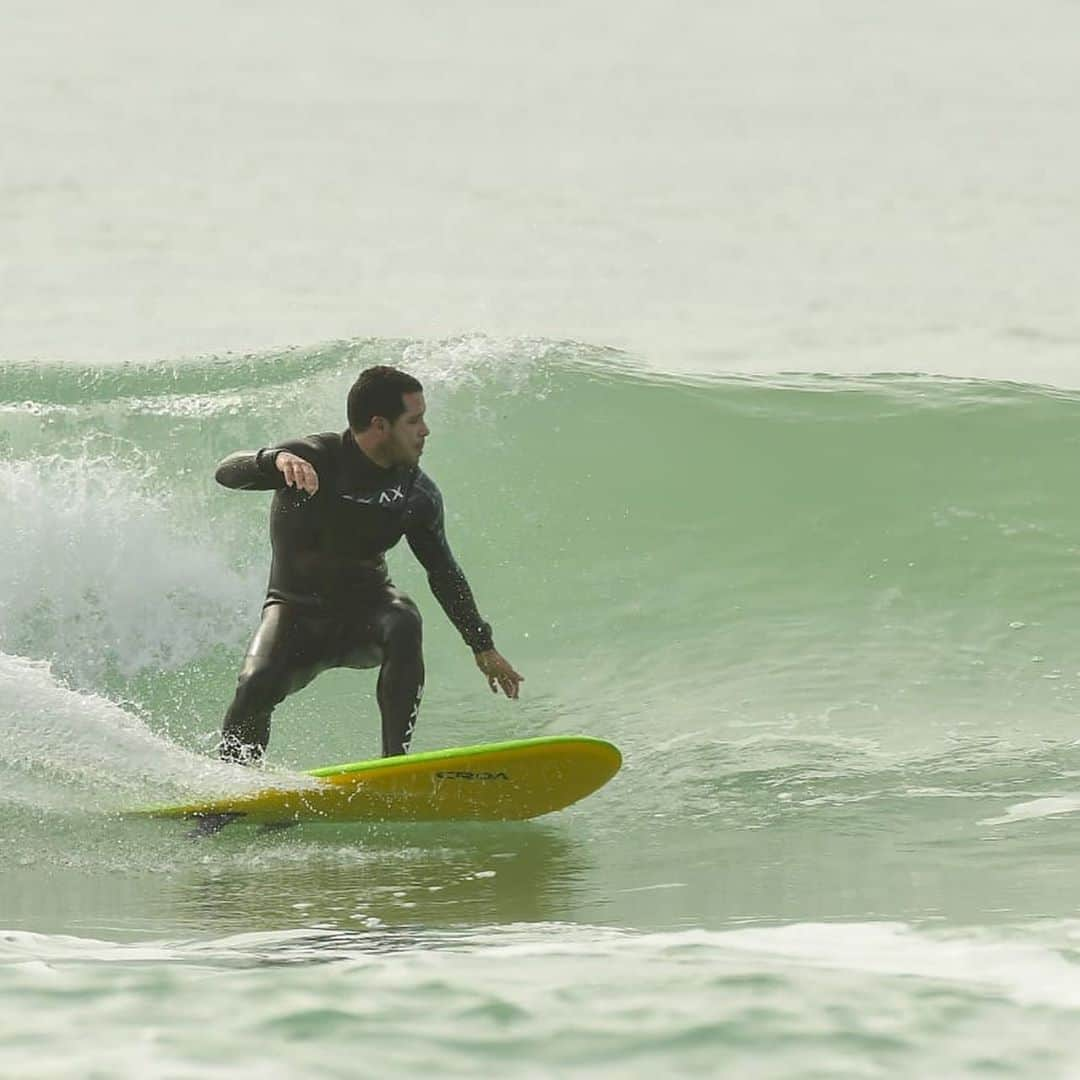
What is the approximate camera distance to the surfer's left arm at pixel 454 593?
6559 millimetres

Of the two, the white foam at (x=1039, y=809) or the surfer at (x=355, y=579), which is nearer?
the surfer at (x=355, y=579)

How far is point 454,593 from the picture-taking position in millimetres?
6648

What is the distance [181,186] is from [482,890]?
71.0ft

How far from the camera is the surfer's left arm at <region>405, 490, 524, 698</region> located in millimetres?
A: 6559

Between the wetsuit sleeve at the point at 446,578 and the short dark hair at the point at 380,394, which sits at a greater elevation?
the short dark hair at the point at 380,394

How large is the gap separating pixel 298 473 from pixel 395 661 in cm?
78

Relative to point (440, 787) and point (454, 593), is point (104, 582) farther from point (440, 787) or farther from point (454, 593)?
point (440, 787)

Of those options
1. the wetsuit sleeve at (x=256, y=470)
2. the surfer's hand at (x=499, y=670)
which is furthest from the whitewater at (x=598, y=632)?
the wetsuit sleeve at (x=256, y=470)

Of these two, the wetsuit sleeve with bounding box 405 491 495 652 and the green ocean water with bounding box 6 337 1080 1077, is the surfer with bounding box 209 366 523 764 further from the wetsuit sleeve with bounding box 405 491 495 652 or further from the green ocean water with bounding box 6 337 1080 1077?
the green ocean water with bounding box 6 337 1080 1077

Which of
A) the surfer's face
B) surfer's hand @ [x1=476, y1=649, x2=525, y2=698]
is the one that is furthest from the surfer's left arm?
the surfer's face

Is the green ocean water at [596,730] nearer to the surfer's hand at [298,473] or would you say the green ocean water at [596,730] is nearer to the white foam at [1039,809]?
the white foam at [1039,809]

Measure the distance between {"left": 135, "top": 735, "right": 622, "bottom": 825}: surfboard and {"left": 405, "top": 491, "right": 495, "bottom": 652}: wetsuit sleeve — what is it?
1.46ft

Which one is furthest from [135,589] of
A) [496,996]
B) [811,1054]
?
[811,1054]

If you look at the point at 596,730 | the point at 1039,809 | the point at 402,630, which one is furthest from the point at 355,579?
the point at 1039,809
